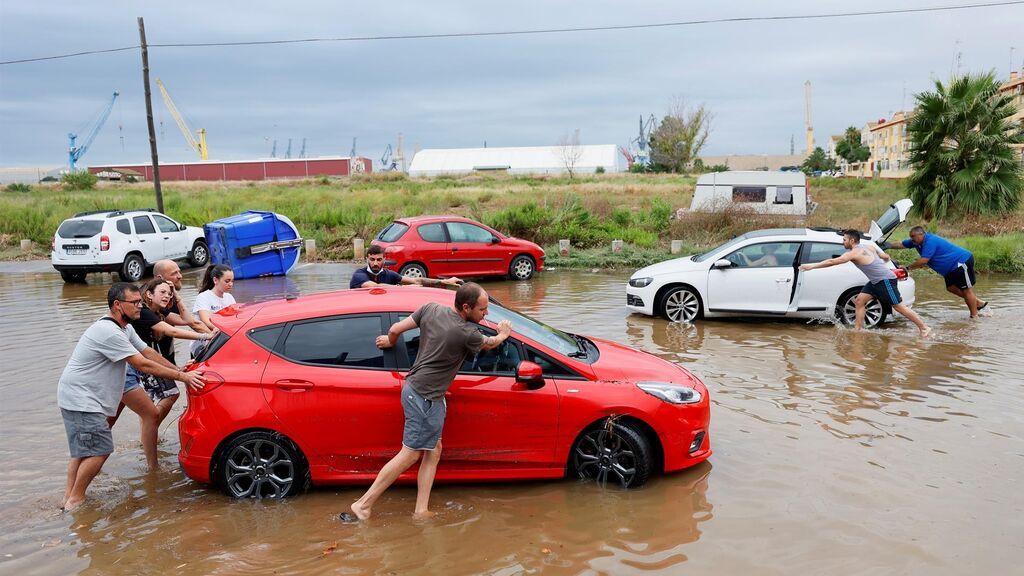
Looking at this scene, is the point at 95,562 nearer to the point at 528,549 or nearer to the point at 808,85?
the point at 528,549

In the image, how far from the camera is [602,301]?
14055 mm

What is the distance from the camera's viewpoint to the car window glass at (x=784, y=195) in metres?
24.1

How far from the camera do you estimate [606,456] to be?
18.5 feet

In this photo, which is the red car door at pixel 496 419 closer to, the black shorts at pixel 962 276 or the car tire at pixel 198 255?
the black shorts at pixel 962 276

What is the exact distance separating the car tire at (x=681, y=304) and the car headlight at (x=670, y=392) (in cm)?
629

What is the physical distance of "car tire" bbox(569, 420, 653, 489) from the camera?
18.3 feet

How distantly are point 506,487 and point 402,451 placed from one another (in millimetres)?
981

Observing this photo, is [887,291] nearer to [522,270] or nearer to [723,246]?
[723,246]

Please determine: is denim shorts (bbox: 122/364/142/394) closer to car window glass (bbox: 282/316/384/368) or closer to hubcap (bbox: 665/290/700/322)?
car window glass (bbox: 282/316/384/368)

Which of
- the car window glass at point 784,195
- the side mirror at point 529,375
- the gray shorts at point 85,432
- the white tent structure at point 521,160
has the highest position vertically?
the white tent structure at point 521,160

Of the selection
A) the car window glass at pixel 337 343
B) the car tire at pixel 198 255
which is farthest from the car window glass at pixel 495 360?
the car tire at pixel 198 255

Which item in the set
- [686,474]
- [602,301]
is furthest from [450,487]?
[602,301]

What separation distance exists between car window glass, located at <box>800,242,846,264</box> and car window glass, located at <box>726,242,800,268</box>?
0.16 m

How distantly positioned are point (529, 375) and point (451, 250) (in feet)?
36.7
